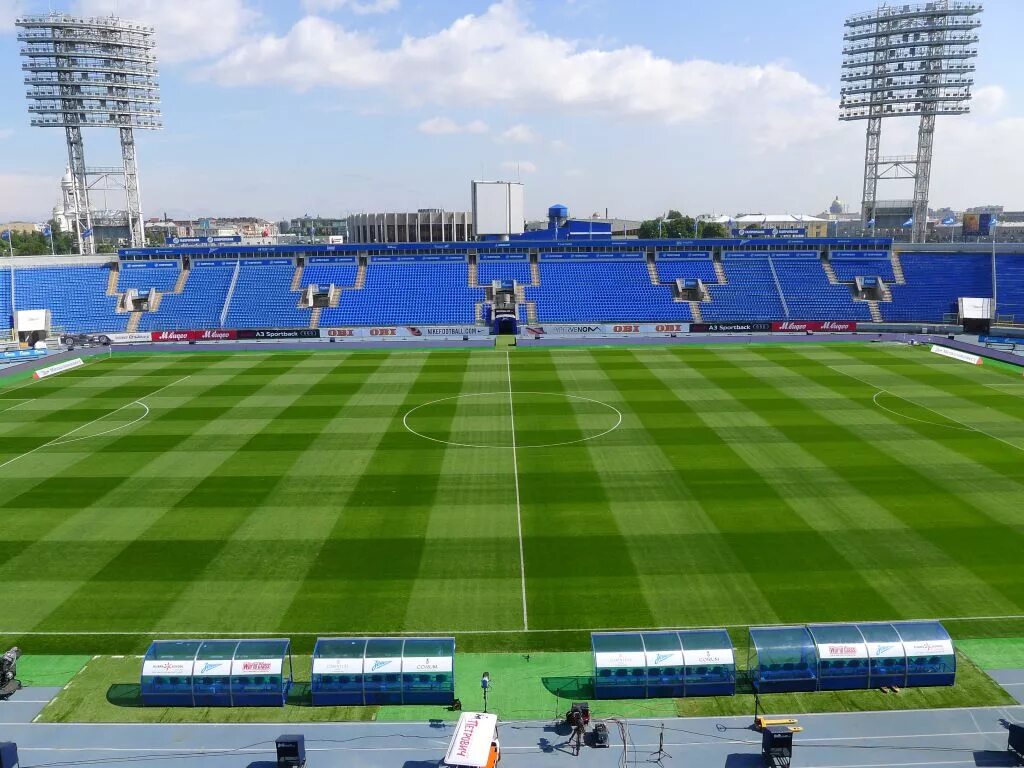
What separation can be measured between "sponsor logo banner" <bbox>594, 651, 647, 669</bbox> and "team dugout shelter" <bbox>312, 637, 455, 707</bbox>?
11.2 ft

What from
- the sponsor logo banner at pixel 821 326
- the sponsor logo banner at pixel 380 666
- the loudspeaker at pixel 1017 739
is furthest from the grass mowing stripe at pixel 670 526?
the sponsor logo banner at pixel 821 326

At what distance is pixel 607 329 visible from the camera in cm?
7012

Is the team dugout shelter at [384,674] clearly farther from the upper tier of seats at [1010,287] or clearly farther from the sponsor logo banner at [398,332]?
the upper tier of seats at [1010,287]

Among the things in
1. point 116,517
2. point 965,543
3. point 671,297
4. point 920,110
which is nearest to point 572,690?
point 965,543

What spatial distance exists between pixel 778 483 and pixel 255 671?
20.9 meters

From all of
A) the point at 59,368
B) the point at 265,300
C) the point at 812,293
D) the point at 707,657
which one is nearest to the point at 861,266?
the point at 812,293

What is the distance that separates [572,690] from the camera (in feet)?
58.5

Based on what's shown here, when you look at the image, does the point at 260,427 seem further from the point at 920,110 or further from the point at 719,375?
the point at 920,110

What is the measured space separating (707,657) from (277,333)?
2333 inches

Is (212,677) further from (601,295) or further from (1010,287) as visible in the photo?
(1010,287)

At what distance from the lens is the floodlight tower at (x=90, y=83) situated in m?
76.6

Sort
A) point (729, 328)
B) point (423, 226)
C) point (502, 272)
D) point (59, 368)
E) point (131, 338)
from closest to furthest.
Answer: point (59, 368), point (131, 338), point (729, 328), point (502, 272), point (423, 226)

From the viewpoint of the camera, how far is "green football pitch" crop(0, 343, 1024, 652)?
21.3 m

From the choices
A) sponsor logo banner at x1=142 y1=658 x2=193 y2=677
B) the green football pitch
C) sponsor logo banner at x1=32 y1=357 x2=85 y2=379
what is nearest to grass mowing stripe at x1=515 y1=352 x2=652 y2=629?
the green football pitch
